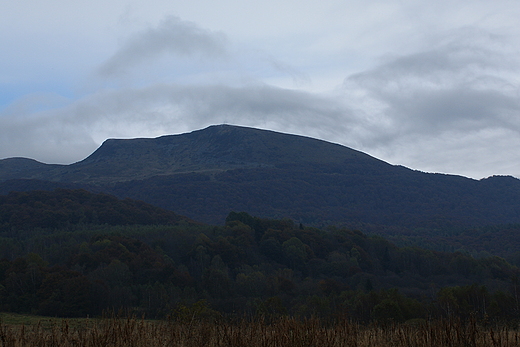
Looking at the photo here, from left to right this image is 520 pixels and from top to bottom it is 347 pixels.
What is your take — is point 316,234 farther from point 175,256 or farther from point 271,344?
point 271,344

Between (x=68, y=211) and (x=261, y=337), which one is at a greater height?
(x=68, y=211)

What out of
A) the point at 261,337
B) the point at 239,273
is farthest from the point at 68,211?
the point at 261,337

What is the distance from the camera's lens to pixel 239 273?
268 feet

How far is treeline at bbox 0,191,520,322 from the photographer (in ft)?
168

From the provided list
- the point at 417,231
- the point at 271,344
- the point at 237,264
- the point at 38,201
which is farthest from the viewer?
the point at 417,231

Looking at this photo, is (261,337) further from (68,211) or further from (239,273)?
(68,211)

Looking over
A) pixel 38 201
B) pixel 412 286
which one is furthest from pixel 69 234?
pixel 412 286

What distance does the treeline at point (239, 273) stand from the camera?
168ft

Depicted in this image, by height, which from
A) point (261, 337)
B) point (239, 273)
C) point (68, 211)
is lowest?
point (239, 273)

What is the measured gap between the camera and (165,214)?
472 ft

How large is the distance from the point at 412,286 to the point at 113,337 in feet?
273

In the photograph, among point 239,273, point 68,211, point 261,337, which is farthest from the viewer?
point 68,211

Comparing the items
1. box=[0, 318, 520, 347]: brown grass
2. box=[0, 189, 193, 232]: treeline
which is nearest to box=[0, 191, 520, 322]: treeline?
box=[0, 189, 193, 232]: treeline

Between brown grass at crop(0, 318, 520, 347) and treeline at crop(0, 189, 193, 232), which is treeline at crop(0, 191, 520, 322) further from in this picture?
brown grass at crop(0, 318, 520, 347)
